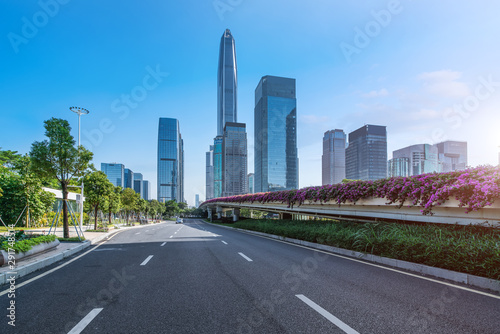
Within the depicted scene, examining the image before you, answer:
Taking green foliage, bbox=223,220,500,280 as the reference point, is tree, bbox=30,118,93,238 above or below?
above

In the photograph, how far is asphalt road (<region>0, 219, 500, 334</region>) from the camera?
3.91 m

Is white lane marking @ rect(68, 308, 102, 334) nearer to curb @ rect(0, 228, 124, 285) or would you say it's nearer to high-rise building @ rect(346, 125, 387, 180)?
curb @ rect(0, 228, 124, 285)

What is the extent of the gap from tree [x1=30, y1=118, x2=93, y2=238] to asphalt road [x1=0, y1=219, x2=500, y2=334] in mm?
10314

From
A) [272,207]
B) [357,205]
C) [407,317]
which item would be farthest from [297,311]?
[272,207]

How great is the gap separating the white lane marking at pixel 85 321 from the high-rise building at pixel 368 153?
6732 inches

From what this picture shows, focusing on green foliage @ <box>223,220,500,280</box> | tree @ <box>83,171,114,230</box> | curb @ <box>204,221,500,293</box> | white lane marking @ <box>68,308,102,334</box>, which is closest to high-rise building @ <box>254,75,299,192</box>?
tree @ <box>83,171,114,230</box>

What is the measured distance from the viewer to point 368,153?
16788cm

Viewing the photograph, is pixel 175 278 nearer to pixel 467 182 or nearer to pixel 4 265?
pixel 4 265

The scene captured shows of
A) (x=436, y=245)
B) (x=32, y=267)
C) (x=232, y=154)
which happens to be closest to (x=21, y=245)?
(x=32, y=267)

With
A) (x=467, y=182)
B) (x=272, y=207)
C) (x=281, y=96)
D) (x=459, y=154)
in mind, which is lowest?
(x=272, y=207)

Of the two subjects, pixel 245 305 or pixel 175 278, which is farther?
pixel 175 278

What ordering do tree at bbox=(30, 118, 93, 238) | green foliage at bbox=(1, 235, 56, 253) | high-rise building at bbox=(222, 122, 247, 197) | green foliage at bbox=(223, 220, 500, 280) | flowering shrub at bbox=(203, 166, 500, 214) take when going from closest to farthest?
green foliage at bbox=(223, 220, 500, 280), flowering shrub at bbox=(203, 166, 500, 214), green foliage at bbox=(1, 235, 56, 253), tree at bbox=(30, 118, 93, 238), high-rise building at bbox=(222, 122, 247, 197)

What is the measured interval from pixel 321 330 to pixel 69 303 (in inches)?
173

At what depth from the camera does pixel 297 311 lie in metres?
4.46
